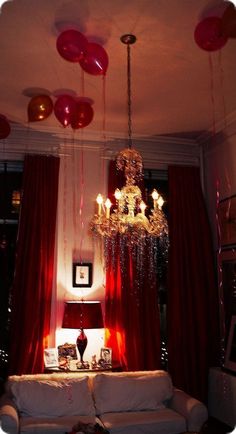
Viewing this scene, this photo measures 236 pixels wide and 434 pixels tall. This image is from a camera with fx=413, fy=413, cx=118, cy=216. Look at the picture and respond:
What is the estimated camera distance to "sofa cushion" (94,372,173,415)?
3738mm

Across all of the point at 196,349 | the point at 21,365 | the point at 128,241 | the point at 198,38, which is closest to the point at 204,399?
the point at 196,349

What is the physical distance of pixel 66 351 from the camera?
4461 mm

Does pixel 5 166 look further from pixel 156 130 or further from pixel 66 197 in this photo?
pixel 156 130

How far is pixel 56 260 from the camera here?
15.9 ft

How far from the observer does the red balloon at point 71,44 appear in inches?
109

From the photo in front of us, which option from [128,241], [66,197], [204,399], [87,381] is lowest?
[204,399]

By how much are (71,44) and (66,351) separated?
3120 millimetres

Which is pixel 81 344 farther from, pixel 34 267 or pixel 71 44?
pixel 71 44

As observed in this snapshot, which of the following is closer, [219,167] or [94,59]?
[94,59]

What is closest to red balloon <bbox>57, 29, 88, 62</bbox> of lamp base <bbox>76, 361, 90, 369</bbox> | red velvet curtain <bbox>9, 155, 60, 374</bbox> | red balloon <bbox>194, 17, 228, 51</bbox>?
red balloon <bbox>194, 17, 228, 51</bbox>

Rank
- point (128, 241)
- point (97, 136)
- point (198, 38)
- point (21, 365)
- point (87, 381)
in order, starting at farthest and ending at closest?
point (97, 136)
point (21, 365)
point (87, 381)
point (128, 241)
point (198, 38)

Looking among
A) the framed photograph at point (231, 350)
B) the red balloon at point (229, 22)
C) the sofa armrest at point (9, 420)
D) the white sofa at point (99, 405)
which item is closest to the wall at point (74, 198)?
the white sofa at point (99, 405)

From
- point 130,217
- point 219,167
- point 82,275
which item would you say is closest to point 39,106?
point 130,217

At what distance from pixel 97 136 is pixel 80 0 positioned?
96.9 inches
